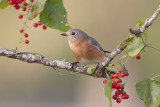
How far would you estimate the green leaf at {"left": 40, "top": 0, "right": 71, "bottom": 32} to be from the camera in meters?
2.30

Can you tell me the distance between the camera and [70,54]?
866 cm

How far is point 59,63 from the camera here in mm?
2742

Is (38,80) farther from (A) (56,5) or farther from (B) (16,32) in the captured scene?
(A) (56,5)

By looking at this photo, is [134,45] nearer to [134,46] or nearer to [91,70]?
[134,46]

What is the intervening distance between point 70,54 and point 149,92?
21.4 ft

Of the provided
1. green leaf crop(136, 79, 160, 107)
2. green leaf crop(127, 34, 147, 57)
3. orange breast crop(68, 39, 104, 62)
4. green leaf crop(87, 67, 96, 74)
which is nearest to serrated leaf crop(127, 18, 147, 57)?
green leaf crop(127, 34, 147, 57)

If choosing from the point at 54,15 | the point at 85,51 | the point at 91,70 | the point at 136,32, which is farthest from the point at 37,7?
the point at 85,51

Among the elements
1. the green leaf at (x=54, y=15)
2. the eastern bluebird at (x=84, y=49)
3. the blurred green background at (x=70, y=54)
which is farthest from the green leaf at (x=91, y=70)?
the blurred green background at (x=70, y=54)

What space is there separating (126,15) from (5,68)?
3.25 m

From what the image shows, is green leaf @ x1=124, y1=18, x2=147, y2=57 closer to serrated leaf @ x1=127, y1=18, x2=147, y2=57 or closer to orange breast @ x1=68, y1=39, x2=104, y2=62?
serrated leaf @ x1=127, y1=18, x2=147, y2=57

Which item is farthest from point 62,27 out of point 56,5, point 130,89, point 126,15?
point 126,15

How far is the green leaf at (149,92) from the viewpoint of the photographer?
2168mm

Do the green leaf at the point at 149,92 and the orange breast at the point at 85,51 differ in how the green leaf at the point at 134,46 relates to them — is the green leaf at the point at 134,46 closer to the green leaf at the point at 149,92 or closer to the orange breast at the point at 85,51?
the green leaf at the point at 149,92

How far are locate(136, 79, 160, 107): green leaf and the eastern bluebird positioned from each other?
1374 millimetres
